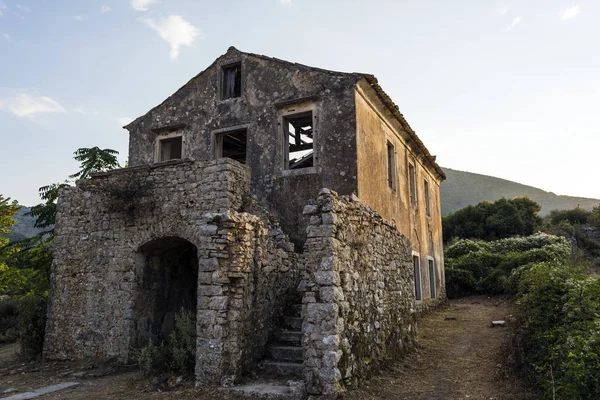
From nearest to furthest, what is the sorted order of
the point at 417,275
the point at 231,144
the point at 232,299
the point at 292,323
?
1. the point at 232,299
2. the point at 292,323
3. the point at 231,144
4. the point at 417,275

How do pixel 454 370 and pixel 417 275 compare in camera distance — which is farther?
pixel 417 275

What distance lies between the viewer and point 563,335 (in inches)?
233

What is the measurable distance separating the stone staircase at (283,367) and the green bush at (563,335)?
10.4 feet

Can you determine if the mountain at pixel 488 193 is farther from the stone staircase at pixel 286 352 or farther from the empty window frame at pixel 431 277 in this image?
the stone staircase at pixel 286 352

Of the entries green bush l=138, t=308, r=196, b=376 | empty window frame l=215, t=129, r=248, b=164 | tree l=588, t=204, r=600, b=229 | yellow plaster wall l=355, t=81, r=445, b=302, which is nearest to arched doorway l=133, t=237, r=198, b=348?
green bush l=138, t=308, r=196, b=376

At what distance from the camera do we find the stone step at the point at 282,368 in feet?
22.9

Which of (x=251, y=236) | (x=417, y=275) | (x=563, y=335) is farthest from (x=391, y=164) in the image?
(x=563, y=335)

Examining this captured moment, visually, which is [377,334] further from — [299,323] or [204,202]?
[204,202]

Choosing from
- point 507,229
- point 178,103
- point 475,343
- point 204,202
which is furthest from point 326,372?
point 507,229

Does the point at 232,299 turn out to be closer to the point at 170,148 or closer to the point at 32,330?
the point at 32,330

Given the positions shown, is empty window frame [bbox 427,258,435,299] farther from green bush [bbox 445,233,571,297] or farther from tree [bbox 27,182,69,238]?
tree [bbox 27,182,69,238]

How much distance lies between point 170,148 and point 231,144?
1877mm

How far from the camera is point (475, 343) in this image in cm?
1019

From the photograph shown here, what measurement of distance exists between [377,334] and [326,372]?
199cm
